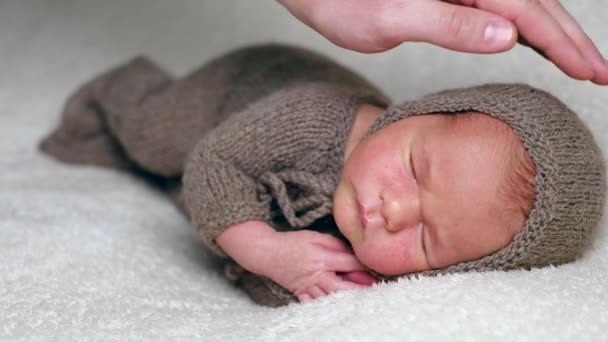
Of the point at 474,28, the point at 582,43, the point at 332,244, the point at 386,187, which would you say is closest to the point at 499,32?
the point at 474,28

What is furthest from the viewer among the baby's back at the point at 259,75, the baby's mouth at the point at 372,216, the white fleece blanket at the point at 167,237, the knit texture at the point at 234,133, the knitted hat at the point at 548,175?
the baby's back at the point at 259,75

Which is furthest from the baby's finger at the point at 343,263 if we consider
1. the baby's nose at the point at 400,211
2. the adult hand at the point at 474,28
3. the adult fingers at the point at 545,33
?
the adult fingers at the point at 545,33

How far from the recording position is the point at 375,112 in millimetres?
1536

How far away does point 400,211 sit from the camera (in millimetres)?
1243

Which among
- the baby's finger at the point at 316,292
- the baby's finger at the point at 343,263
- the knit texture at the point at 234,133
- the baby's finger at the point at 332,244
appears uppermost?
the knit texture at the point at 234,133

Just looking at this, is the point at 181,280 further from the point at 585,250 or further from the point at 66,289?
the point at 585,250

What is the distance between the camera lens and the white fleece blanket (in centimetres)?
103

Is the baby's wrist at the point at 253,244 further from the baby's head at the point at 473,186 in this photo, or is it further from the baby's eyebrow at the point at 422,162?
the baby's eyebrow at the point at 422,162

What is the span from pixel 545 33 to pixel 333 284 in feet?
1.70

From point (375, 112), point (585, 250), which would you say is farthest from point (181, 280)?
point (585, 250)

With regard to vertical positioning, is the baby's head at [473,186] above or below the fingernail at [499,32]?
below

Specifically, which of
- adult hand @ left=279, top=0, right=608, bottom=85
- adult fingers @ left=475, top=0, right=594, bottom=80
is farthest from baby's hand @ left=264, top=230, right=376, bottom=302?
adult fingers @ left=475, top=0, right=594, bottom=80

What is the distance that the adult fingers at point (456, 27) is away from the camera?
1170mm

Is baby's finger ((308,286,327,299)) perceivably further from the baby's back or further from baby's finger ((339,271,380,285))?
the baby's back
